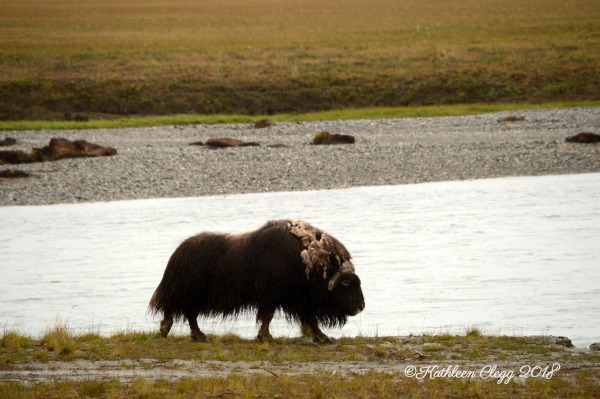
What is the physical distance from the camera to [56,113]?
149 ft

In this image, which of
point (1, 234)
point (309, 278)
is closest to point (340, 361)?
point (309, 278)

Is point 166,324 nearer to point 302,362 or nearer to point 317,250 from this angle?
point 317,250

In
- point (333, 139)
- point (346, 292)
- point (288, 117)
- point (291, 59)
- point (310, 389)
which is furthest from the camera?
point (291, 59)

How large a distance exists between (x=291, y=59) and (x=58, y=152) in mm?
28933

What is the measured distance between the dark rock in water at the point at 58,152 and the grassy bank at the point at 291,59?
484 inches

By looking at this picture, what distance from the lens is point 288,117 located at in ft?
139

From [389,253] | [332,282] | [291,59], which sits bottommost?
[389,253]

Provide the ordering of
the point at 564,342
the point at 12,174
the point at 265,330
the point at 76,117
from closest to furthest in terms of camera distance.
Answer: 1. the point at 564,342
2. the point at 265,330
3. the point at 12,174
4. the point at 76,117

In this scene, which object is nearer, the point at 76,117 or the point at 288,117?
the point at 288,117

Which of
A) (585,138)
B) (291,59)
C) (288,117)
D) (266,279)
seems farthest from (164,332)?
(291,59)

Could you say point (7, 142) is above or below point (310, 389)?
below

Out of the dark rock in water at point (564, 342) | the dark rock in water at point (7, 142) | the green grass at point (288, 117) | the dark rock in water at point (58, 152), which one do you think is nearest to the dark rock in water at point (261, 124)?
the green grass at point (288, 117)

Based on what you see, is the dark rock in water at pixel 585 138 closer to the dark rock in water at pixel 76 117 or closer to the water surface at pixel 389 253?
the water surface at pixel 389 253

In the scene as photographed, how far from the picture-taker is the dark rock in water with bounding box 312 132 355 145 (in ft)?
108
